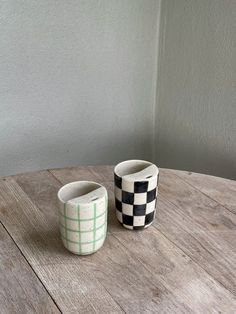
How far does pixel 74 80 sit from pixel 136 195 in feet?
2.32

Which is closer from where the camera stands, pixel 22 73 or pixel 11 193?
pixel 11 193

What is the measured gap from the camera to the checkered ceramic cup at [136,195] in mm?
843

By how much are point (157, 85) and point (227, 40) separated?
1.21 ft

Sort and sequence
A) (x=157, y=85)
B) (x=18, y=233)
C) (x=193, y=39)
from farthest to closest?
1. (x=157, y=85)
2. (x=193, y=39)
3. (x=18, y=233)

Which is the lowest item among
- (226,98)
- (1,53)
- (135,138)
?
(135,138)

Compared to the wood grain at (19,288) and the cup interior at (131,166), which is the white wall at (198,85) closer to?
the cup interior at (131,166)

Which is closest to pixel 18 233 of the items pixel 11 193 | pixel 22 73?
pixel 11 193

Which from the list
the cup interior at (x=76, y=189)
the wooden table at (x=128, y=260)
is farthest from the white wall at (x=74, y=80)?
the cup interior at (x=76, y=189)

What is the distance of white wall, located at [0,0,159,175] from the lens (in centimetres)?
132

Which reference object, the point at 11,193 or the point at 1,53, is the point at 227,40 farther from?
the point at 11,193

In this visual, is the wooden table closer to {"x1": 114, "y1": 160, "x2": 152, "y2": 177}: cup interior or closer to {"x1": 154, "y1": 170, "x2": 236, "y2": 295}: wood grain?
{"x1": 154, "y1": 170, "x2": 236, "y2": 295}: wood grain

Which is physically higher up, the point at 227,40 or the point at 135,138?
the point at 227,40

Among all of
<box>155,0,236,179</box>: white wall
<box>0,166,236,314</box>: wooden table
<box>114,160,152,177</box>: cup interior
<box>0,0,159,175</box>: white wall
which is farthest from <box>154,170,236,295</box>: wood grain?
<box>0,0,159,175</box>: white wall

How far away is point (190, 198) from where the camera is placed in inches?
40.0
